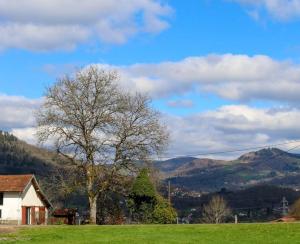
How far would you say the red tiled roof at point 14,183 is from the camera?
73.2 metres

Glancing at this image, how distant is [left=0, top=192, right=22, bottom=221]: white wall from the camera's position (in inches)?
2876

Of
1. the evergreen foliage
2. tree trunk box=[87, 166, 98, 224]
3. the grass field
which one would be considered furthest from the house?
the grass field

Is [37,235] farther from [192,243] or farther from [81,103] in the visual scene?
[81,103]

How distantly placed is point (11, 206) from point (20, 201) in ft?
4.34

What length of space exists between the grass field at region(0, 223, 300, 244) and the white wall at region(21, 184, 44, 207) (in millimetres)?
25341

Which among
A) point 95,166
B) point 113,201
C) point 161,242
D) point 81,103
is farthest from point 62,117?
point 161,242

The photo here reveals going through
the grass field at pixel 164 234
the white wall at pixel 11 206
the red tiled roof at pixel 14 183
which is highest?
the red tiled roof at pixel 14 183

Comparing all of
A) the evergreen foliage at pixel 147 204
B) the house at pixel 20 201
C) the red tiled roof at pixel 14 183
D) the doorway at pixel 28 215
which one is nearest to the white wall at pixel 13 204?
the house at pixel 20 201

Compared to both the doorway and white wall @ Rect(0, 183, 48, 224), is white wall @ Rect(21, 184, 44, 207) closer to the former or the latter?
white wall @ Rect(0, 183, 48, 224)

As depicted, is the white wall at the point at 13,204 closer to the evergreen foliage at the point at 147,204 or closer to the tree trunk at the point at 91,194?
the tree trunk at the point at 91,194

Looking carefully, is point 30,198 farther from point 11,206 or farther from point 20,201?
point 11,206

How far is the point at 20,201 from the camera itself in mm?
73500

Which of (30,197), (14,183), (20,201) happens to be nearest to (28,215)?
(30,197)

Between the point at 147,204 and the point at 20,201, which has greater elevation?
the point at 20,201
